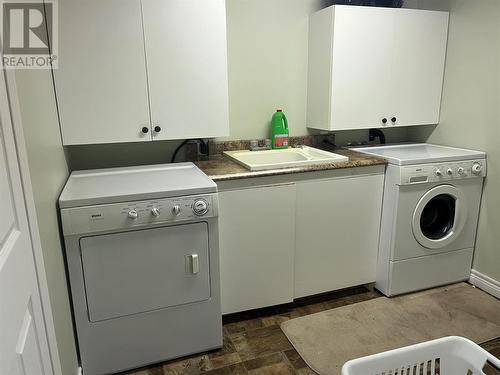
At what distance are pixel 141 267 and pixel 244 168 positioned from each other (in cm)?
78

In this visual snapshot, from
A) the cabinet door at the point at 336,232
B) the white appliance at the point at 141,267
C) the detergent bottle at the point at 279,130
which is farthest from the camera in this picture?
the detergent bottle at the point at 279,130

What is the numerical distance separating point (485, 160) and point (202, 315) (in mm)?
2001

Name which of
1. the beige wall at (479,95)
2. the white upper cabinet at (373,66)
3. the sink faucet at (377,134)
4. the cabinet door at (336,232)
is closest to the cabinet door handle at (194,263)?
the cabinet door at (336,232)

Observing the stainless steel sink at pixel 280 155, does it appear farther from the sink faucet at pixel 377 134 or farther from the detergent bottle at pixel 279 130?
the sink faucet at pixel 377 134

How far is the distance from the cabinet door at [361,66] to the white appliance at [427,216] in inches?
11.7

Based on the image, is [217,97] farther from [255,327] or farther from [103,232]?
[255,327]

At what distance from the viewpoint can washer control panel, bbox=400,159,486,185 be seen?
2219 mm

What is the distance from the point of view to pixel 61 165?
1853 millimetres

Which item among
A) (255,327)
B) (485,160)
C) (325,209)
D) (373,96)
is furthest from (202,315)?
(485,160)

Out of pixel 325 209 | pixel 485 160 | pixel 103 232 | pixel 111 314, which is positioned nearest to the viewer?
pixel 103 232

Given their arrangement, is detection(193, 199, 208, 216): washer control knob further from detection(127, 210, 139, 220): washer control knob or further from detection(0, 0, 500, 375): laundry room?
detection(127, 210, 139, 220): washer control knob

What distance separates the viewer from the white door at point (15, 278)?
827 millimetres

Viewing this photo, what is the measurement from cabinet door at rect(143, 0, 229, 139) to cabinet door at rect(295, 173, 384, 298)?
69cm

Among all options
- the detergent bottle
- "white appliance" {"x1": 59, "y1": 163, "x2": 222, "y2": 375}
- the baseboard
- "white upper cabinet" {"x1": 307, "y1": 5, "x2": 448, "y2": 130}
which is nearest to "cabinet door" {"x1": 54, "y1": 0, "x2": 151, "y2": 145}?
"white appliance" {"x1": 59, "y1": 163, "x2": 222, "y2": 375}
